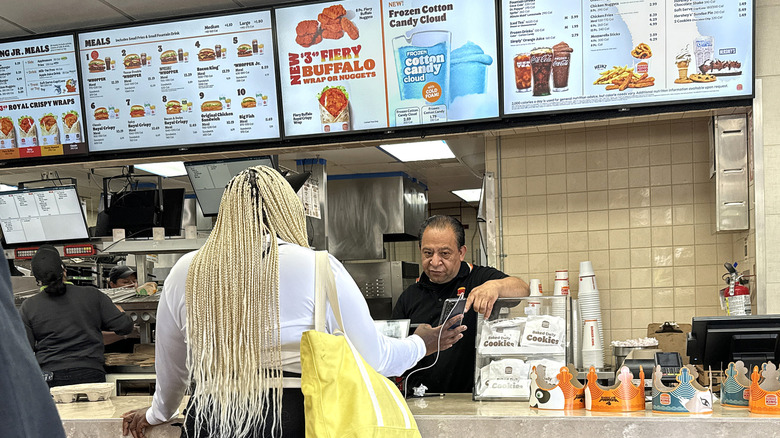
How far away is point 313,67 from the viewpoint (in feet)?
13.6

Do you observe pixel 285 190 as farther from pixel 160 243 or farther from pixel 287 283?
pixel 160 243

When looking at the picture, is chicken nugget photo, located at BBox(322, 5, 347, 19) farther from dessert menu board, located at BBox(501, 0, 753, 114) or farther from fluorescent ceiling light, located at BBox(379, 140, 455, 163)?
fluorescent ceiling light, located at BBox(379, 140, 455, 163)

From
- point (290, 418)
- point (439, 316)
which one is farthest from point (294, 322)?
point (439, 316)

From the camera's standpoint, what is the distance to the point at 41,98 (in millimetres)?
4504

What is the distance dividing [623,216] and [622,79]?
107 cm

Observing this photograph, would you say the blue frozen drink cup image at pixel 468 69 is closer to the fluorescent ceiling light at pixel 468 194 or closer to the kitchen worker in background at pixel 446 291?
the kitchen worker in background at pixel 446 291

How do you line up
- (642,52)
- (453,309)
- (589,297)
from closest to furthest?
(453,309), (642,52), (589,297)

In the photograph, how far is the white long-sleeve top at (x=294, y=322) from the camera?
1679 mm

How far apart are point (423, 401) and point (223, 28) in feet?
8.61

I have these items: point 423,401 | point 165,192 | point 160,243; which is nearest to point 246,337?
point 423,401

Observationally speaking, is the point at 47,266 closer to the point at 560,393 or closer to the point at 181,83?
the point at 181,83

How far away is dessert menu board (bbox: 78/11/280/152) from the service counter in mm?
2202

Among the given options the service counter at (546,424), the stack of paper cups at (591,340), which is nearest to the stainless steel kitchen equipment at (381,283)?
the stack of paper cups at (591,340)

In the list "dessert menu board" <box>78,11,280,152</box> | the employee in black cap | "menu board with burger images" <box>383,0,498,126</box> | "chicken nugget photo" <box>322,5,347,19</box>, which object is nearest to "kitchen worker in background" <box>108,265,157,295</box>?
the employee in black cap
